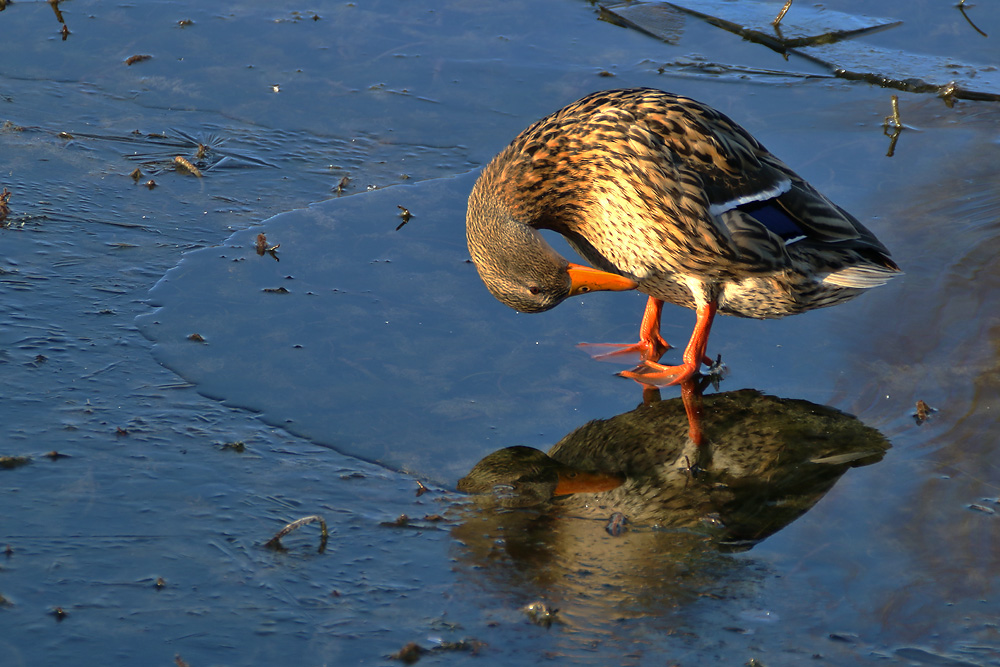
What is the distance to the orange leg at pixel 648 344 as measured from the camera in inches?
189

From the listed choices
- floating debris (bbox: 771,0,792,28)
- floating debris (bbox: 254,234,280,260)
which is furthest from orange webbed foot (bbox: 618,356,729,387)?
floating debris (bbox: 771,0,792,28)

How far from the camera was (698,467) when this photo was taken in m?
4.05

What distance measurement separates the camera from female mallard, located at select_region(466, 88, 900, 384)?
4.53m

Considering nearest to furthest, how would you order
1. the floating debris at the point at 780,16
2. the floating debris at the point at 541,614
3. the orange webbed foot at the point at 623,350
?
the floating debris at the point at 541,614
the orange webbed foot at the point at 623,350
the floating debris at the point at 780,16

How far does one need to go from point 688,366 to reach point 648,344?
311mm

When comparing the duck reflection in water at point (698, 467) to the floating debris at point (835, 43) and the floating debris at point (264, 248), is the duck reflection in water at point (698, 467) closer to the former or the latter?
the floating debris at point (264, 248)

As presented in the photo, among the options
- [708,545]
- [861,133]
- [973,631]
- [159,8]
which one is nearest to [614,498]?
[708,545]

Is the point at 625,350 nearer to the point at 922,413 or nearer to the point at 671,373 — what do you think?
the point at 671,373

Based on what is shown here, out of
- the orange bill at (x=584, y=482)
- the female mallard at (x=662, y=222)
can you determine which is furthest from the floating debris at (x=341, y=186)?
the orange bill at (x=584, y=482)

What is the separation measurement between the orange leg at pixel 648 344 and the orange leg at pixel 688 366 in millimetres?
117

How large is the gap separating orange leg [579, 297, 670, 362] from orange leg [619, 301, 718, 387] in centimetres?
12

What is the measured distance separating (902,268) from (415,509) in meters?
3.18

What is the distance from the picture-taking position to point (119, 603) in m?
3.08

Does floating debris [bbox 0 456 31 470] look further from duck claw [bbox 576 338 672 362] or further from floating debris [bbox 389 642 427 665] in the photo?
duck claw [bbox 576 338 672 362]
